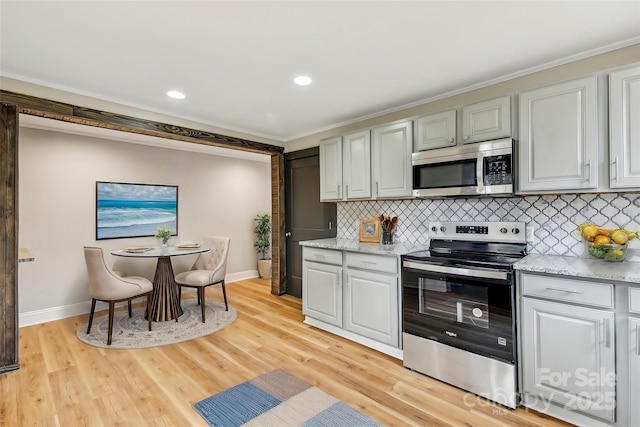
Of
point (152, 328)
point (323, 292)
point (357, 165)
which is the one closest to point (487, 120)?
point (357, 165)

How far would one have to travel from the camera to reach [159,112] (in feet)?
11.2

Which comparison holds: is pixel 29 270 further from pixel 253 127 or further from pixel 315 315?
pixel 315 315

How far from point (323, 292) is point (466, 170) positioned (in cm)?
186

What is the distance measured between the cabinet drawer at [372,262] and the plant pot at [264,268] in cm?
303

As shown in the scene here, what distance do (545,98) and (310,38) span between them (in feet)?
5.52

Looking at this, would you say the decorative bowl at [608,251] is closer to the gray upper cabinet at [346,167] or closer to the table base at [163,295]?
the gray upper cabinet at [346,167]

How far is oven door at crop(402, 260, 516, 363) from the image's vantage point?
6.89ft

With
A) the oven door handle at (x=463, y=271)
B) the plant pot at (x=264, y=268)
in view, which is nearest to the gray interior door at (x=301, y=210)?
the plant pot at (x=264, y=268)

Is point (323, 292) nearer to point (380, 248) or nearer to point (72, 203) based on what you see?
point (380, 248)

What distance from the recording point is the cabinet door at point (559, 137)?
205cm

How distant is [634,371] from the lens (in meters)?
1.70

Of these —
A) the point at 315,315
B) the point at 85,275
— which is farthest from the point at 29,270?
the point at 315,315

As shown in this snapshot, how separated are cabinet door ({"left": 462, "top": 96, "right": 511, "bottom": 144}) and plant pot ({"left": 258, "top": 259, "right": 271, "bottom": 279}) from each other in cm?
420

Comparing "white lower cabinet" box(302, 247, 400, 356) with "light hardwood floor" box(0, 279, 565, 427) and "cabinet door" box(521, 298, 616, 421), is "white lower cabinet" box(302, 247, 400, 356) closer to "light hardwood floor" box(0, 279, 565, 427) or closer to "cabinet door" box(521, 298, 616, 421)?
"light hardwood floor" box(0, 279, 565, 427)
